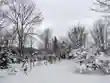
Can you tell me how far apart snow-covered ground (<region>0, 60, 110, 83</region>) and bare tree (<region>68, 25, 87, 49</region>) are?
0.15 meters

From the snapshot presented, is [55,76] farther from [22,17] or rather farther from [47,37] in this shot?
[22,17]

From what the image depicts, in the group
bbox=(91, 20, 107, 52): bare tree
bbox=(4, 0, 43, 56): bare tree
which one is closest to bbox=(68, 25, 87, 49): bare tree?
bbox=(91, 20, 107, 52): bare tree

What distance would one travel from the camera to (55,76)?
4.11ft

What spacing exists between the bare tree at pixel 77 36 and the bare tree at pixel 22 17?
0.27 metres

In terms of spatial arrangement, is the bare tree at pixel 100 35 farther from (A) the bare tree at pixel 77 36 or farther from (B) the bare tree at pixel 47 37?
(B) the bare tree at pixel 47 37

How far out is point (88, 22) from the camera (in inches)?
49.5

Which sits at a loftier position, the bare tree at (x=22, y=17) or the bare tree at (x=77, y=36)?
the bare tree at (x=22, y=17)

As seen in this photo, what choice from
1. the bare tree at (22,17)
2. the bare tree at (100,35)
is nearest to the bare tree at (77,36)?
the bare tree at (100,35)

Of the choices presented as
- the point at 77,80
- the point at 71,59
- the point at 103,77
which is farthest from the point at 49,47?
the point at 103,77

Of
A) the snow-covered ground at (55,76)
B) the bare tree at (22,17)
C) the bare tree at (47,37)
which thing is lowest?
the snow-covered ground at (55,76)

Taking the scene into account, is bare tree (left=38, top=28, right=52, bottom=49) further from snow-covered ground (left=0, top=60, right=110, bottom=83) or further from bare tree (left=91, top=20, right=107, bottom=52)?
bare tree (left=91, top=20, right=107, bottom=52)

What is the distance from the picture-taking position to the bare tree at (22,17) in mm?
1279

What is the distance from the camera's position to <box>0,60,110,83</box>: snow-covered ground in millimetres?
1243

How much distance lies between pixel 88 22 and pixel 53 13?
282 millimetres
